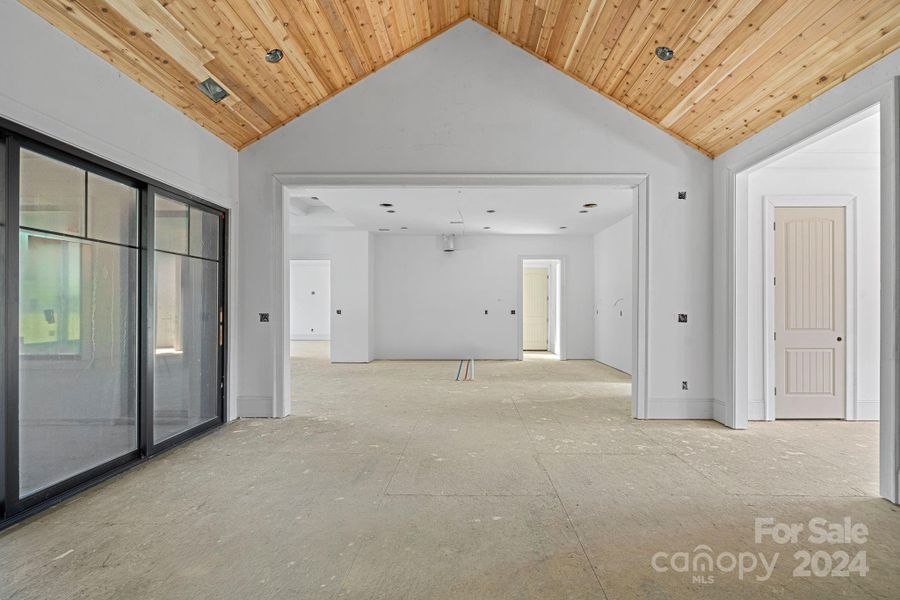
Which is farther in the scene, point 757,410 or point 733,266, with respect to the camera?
point 757,410

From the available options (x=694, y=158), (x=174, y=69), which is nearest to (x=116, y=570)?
(x=174, y=69)

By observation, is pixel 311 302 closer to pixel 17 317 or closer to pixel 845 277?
pixel 17 317

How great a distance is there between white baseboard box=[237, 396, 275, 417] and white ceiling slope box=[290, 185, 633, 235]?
2.31 m

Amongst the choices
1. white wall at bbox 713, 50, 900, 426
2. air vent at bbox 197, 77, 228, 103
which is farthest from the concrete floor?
air vent at bbox 197, 77, 228, 103

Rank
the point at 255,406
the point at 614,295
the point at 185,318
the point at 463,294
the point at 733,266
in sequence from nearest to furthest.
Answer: the point at 185,318
the point at 733,266
the point at 255,406
the point at 614,295
the point at 463,294

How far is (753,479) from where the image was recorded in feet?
9.72

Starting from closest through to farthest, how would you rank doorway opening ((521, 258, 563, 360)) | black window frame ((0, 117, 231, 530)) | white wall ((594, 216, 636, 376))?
black window frame ((0, 117, 231, 530))
white wall ((594, 216, 636, 376))
doorway opening ((521, 258, 563, 360))

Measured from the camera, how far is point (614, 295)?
27.2 feet

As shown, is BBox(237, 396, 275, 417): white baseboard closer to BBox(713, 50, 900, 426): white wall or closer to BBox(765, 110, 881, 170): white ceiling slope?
BBox(713, 50, 900, 426): white wall

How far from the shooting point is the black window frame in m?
2.28

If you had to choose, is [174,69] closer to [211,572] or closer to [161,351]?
[161,351]

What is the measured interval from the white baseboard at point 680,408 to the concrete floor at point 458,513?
0.58 ft

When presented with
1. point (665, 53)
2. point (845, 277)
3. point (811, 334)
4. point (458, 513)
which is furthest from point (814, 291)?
point (458, 513)

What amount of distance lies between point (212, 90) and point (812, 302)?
596cm
